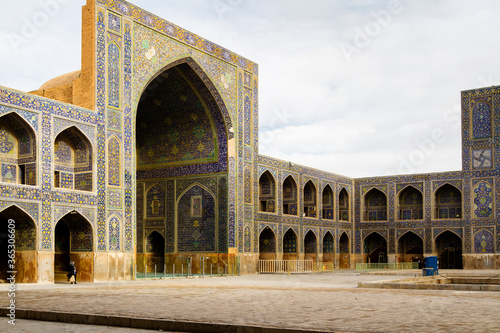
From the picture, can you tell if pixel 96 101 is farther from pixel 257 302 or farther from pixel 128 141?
pixel 257 302

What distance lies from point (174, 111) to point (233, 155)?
323 centimetres

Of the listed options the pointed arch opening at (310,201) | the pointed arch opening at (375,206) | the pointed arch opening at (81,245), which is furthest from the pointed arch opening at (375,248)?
the pointed arch opening at (81,245)

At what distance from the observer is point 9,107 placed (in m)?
15.3

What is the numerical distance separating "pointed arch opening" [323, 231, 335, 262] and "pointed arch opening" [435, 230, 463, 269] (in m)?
5.86

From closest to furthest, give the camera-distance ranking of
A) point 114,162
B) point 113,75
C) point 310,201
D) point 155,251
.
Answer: point 114,162
point 113,75
point 155,251
point 310,201

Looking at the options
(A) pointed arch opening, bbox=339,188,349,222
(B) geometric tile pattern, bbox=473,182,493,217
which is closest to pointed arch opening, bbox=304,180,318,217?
(A) pointed arch opening, bbox=339,188,349,222

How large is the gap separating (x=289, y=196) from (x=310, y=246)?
3.43m

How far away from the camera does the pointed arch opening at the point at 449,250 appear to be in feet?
107

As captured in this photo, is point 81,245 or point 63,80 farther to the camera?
point 63,80

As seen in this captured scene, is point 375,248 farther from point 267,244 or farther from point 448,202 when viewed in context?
point 267,244

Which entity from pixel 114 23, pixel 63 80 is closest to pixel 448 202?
pixel 63 80

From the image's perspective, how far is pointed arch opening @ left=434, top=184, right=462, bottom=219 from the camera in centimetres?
3250

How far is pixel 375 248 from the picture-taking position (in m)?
35.6

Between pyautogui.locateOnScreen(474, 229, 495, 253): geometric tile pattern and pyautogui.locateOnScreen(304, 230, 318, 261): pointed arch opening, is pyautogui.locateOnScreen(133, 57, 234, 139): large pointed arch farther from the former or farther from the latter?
pyautogui.locateOnScreen(474, 229, 495, 253): geometric tile pattern
